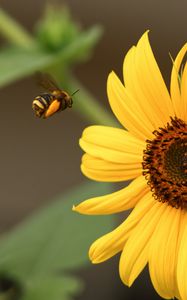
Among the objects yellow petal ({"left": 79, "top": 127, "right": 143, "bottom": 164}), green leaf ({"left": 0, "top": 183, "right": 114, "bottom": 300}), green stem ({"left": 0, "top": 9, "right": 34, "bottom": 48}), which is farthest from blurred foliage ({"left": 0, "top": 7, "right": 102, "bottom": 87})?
yellow petal ({"left": 79, "top": 127, "right": 143, "bottom": 164})

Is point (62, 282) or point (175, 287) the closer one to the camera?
point (175, 287)

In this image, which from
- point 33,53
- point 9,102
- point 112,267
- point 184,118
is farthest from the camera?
point 9,102

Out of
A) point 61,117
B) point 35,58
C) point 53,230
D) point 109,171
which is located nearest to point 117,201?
point 109,171

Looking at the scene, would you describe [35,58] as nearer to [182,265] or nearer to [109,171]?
A: [109,171]

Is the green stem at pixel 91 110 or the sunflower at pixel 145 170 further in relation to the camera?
the green stem at pixel 91 110

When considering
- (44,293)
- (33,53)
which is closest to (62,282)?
(44,293)

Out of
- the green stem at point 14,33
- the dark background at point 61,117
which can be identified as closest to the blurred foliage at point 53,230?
the green stem at point 14,33

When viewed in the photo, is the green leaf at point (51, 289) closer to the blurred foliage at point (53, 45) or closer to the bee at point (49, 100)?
the blurred foliage at point (53, 45)

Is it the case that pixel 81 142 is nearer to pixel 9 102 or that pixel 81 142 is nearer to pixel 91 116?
A: pixel 91 116

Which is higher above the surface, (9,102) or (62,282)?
(9,102)
